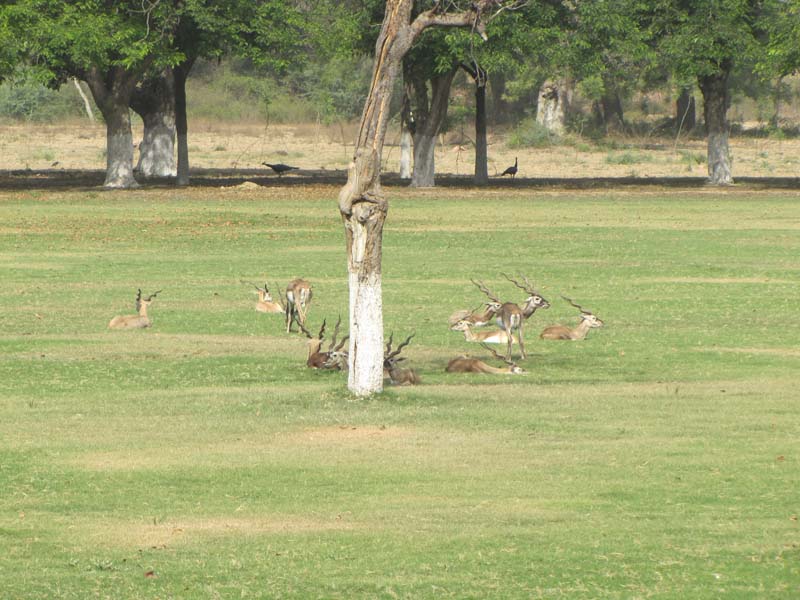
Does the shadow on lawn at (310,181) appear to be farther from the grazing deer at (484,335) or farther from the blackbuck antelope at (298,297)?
the grazing deer at (484,335)

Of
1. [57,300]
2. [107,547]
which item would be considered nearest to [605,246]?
[57,300]

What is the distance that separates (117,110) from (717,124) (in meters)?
21.2

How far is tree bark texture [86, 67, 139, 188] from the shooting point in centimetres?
5206

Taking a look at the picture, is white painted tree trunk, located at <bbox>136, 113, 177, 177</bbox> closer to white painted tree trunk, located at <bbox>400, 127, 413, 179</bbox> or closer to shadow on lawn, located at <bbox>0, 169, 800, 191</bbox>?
shadow on lawn, located at <bbox>0, 169, 800, 191</bbox>

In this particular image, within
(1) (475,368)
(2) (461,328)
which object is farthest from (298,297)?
(1) (475,368)

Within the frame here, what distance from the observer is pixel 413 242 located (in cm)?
3609

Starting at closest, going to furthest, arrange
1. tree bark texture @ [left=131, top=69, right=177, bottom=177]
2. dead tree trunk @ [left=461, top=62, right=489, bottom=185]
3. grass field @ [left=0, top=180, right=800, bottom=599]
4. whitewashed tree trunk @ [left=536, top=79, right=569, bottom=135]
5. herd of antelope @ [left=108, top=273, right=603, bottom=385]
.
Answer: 1. grass field @ [left=0, top=180, right=800, bottom=599]
2. herd of antelope @ [left=108, top=273, right=603, bottom=385]
3. dead tree trunk @ [left=461, top=62, right=489, bottom=185]
4. tree bark texture @ [left=131, top=69, right=177, bottom=177]
5. whitewashed tree trunk @ [left=536, top=79, right=569, bottom=135]

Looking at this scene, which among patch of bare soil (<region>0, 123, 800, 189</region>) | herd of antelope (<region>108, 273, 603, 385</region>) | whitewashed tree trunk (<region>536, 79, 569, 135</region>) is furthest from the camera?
whitewashed tree trunk (<region>536, 79, 569, 135</region>)

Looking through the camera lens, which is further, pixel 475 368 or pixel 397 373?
pixel 475 368

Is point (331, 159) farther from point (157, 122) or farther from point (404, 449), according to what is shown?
point (404, 449)

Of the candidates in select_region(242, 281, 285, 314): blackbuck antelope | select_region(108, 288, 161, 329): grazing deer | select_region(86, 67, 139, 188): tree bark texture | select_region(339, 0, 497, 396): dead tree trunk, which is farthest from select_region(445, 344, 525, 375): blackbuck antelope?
select_region(86, 67, 139, 188): tree bark texture

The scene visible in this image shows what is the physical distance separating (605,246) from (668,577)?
25.7 meters

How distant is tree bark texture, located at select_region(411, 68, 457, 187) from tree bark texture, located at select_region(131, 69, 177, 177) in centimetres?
→ 1138

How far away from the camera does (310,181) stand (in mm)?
59625
